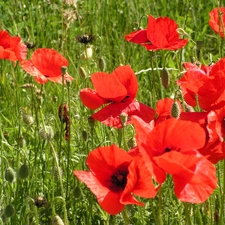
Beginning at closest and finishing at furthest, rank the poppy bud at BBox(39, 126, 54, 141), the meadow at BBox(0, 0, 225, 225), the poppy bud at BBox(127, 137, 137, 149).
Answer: the poppy bud at BBox(127, 137, 137, 149) → the poppy bud at BBox(39, 126, 54, 141) → the meadow at BBox(0, 0, 225, 225)

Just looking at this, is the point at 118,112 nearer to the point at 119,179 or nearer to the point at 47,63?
the point at 119,179

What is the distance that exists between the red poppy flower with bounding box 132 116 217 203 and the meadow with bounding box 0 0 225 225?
38 cm

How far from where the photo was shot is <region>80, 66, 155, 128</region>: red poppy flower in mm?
1690

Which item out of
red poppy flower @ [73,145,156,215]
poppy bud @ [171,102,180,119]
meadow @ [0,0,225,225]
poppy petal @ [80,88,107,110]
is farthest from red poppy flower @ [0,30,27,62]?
red poppy flower @ [73,145,156,215]

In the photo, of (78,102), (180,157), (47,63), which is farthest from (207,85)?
(78,102)

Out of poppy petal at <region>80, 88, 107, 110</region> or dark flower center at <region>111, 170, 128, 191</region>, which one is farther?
poppy petal at <region>80, 88, 107, 110</region>

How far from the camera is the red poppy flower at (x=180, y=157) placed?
125 cm

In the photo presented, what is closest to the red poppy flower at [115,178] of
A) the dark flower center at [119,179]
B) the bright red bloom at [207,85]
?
the dark flower center at [119,179]

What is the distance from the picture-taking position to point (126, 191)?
51.6 inches

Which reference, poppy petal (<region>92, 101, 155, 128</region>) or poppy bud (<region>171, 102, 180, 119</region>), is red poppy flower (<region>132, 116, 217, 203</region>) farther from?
poppy petal (<region>92, 101, 155, 128</region>)

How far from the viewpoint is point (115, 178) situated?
4.57 ft

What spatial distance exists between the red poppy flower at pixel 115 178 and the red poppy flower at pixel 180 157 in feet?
0.17

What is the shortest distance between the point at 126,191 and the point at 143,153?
0.09m

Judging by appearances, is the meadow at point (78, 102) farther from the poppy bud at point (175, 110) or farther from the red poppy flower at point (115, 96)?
the poppy bud at point (175, 110)
